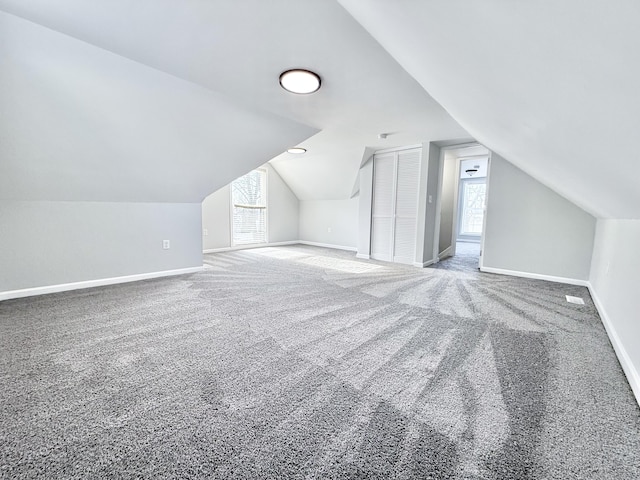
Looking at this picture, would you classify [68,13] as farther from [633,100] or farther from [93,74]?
[633,100]

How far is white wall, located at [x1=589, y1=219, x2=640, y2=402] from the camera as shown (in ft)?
5.59

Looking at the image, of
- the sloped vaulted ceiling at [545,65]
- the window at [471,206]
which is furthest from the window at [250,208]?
the window at [471,206]

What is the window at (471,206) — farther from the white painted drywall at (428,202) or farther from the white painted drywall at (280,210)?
the white painted drywall at (280,210)

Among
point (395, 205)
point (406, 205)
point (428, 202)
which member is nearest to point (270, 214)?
point (395, 205)

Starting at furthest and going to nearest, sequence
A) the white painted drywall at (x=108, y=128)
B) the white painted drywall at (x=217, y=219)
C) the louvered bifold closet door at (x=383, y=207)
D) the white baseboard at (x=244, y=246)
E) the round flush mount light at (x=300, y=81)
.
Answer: the white baseboard at (x=244, y=246), the white painted drywall at (x=217, y=219), the louvered bifold closet door at (x=383, y=207), the round flush mount light at (x=300, y=81), the white painted drywall at (x=108, y=128)

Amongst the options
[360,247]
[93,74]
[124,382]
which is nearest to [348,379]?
[124,382]

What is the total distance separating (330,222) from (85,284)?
5.07 m

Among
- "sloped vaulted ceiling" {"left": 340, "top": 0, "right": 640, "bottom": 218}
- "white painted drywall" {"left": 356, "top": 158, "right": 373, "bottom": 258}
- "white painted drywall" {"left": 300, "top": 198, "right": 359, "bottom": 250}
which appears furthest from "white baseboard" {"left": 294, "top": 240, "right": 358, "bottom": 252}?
"sloped vaulted ceiling" {"left": 340, "top": 0, "right": 640, "bottom": 218}

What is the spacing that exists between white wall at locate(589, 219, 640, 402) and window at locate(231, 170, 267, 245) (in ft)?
19.1

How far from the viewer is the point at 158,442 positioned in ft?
3.87

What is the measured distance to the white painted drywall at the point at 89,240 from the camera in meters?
2.95

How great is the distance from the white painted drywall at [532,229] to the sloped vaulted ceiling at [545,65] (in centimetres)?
234

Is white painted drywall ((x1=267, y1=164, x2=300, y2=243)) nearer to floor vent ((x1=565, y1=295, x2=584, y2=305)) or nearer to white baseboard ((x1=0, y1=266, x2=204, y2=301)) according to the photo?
white baseboard ((x1=0, y1=266, x2=204, y2=301))

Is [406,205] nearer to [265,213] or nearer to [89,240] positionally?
[265,213]
